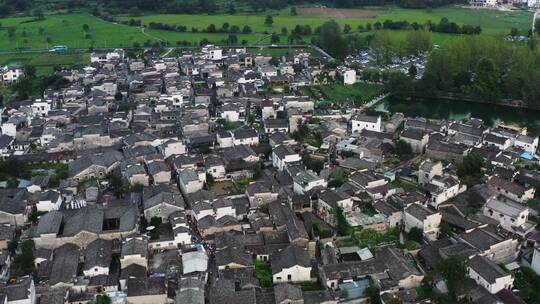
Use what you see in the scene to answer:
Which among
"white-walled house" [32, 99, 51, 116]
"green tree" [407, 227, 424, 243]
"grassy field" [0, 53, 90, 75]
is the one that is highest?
"grassy field" [0, 53, 90, 75]

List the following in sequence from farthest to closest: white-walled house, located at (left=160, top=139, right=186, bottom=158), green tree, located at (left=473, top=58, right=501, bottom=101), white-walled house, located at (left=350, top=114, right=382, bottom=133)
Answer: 1. green tree, located at (left=473, top=58, right=501, bottom=101)
2. white-walled house, located at (left=350, top=114, right=382, bottom=133)
3. white-walled house, located at (left=160, top=139, right=186, bottom=158)

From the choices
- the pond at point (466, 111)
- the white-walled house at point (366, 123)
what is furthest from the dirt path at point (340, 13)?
the white-walled house at point (366, 123)

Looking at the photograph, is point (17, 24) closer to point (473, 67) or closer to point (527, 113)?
Result: point (473, 67)

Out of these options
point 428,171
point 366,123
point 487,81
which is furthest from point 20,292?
point 487,81

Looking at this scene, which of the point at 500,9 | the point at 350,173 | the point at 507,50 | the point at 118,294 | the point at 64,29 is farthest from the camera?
the point at 500,9

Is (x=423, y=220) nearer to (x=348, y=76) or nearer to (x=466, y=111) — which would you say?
(x=466, y=111)

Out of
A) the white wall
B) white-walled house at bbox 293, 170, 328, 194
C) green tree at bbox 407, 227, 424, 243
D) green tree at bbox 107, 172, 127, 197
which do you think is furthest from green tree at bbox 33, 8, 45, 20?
green tree at bbox 407, 227, 424, 243

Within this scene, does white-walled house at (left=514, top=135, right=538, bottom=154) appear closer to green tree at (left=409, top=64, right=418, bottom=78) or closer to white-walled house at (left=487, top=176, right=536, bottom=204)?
white-walled house at (left=487, top=176, right=536, bottom=204)

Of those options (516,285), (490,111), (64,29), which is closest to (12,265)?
(516,285)
